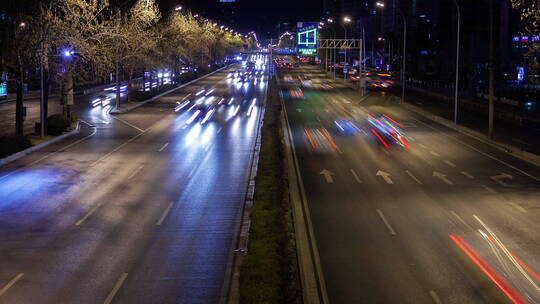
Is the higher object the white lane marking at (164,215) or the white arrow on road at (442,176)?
the white arrow on road at (442,176)

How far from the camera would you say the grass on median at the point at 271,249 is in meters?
12.1

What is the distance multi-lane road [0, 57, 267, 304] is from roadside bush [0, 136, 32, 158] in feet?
2.47

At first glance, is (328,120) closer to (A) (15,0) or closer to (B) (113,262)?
(A) (15,0)

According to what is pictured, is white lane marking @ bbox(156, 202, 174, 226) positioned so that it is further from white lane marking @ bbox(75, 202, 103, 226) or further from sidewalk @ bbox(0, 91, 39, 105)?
sidewalk @ bbox(0, 91, 39, 105)

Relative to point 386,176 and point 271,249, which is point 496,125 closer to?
point 386,176

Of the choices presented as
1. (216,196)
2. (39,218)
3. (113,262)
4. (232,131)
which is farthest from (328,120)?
(113,262)

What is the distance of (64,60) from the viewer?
127 feet

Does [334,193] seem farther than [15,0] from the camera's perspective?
No

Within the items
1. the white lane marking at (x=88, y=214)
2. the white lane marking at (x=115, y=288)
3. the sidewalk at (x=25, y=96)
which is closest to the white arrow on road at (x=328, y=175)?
the white lane marking at (x=88, y=214)

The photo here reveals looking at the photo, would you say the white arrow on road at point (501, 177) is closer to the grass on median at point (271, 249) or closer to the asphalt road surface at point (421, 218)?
the asphalt road surface at point (421, 218)

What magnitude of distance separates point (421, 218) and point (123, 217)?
8832mm

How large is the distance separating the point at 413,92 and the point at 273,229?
70.8 metres

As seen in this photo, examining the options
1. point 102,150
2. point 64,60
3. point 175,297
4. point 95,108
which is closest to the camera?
point 175,297

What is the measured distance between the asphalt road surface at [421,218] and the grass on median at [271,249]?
0.94 metres
